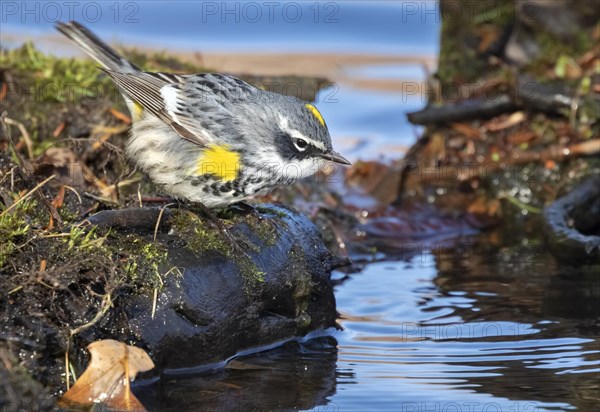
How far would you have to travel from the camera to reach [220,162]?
659cm

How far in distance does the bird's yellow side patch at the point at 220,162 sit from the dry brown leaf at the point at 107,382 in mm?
1548

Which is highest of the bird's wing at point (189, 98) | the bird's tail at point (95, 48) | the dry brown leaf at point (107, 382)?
the bird's tail at point (95, 48)

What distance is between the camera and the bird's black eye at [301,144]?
6.53 metres

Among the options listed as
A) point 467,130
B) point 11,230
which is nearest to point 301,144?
point 11,230

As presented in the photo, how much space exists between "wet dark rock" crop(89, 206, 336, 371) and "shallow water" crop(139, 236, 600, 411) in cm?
16

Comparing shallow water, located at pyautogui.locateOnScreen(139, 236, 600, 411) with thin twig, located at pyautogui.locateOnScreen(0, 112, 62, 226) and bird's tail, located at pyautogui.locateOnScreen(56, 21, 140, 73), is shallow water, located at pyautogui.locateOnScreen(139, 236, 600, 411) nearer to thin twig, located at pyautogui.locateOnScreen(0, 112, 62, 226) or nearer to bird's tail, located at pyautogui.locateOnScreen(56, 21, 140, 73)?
thin twig, located at pyautogui.locateOnScreen(0, 112, 62, 226)

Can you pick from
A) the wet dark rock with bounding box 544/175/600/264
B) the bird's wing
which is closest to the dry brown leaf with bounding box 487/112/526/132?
the wet dark rock with bounding box 544/175/600/264

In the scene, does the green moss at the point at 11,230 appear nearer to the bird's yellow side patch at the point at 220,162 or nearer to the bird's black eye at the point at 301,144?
the bird's yellow side patch at the point at 220,162

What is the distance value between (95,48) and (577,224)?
14.1 feet

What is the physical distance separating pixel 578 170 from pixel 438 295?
2.62 metres

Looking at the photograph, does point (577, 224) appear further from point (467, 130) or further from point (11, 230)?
point (11, 230)

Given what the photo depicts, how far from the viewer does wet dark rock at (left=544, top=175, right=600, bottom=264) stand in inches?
320

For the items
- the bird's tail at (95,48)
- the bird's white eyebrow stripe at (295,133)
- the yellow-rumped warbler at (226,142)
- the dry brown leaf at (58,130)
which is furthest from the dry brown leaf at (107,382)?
the dry brown leaf at (58,130)

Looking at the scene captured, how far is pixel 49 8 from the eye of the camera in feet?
46.4
